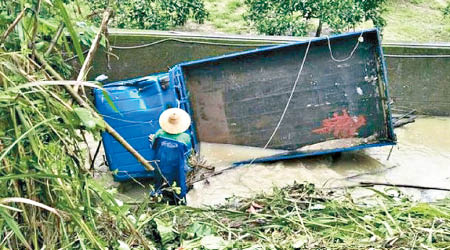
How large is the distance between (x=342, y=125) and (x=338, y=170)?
61 cm

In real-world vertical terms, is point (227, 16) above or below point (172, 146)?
above

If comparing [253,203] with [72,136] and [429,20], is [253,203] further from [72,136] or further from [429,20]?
[429,20]

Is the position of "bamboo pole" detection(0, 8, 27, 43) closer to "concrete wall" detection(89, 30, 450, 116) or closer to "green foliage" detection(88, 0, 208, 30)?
"concrete wall" detection(89, 30, 450, 116)

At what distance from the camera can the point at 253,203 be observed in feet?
17.1

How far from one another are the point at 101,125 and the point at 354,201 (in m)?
3.48

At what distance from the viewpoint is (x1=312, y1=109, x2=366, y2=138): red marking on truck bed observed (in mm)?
7203

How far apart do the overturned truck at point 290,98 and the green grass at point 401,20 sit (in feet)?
12.4

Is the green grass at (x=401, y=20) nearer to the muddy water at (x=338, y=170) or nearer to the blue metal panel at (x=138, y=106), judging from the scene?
the muddy water at (x=338, y=170)

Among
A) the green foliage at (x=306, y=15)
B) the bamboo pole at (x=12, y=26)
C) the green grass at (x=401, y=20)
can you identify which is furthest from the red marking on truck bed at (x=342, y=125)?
the bamboo pole at (x=12, y=26)

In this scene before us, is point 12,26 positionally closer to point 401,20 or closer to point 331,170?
point 331,170

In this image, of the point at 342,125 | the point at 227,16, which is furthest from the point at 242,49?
the point at 227,16

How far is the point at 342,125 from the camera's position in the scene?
724cm

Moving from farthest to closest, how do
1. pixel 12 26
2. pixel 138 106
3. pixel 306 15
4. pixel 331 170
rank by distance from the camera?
pixel 306 15
pixel 331 170
pixel 138 106
pixel 12 26

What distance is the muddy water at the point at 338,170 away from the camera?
6.68 metres
